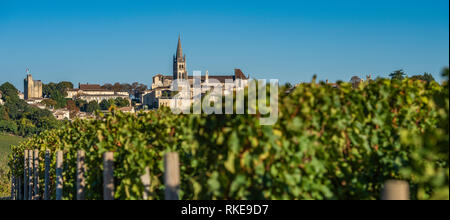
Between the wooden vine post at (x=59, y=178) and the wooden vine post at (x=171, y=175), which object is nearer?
the wooden vine post at (x=171, y=175)

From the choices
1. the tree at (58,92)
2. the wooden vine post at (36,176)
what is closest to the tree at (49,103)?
the tree at (58,92)

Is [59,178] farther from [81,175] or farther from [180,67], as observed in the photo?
[180,67]

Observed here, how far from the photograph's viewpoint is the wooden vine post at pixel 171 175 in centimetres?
Answer: 339

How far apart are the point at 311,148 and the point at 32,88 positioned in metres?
184

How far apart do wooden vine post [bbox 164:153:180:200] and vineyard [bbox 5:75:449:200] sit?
0.17 metres

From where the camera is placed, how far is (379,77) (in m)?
4.47

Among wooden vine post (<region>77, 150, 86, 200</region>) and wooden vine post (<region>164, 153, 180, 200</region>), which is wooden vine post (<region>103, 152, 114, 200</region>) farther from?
wooden vine post (<region>164, 153, 180, 200</region>)

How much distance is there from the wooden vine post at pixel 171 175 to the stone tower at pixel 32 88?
183 m

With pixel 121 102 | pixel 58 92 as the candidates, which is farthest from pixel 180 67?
pixel 58 92

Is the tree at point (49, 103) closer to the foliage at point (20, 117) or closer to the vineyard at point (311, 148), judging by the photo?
the foliage at point (20, 117)

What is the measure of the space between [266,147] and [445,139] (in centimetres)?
102

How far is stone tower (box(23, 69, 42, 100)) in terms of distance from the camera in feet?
575

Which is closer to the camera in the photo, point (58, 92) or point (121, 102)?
point (121, 102)

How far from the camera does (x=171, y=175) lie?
3420 millimetres
